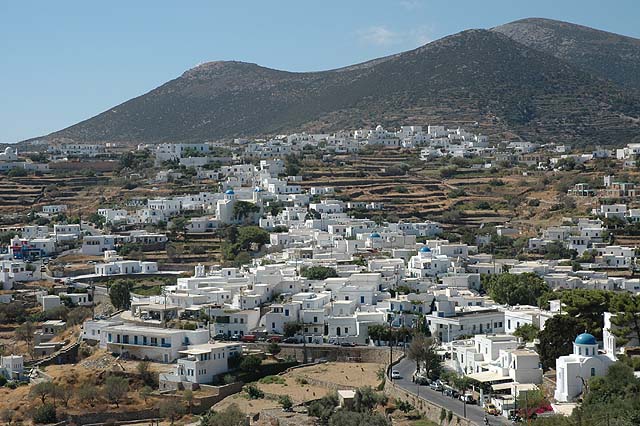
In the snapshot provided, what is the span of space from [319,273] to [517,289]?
7317mm

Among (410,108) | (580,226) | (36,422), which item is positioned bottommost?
(36,422)

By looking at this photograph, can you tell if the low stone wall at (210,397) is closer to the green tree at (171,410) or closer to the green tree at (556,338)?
the green tree at (171,410)

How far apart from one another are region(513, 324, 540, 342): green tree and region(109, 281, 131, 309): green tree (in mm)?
15441

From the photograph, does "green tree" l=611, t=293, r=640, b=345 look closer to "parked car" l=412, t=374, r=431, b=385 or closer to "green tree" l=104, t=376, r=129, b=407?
"parked car" l=412, t=374, r=431, b=385

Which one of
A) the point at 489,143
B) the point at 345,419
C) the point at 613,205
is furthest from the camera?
the point at 489,143

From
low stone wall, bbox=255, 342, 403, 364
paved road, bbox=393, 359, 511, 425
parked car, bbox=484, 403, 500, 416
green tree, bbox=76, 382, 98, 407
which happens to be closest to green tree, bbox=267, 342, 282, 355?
low stone wall, bbox=255, 342, 403, 364

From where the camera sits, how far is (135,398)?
29281 millimetres

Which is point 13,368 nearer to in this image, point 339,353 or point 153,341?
point 153,341

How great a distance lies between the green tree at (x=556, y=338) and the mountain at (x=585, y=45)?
10341 centimetres

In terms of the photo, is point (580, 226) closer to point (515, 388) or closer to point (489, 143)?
point (515, 388)

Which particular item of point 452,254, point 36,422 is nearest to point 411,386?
point 36,422

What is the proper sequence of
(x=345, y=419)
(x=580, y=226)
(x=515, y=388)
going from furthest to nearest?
1. (x=580, y=226)
2. (x=515, y=388)
3. (x=345, y=419)

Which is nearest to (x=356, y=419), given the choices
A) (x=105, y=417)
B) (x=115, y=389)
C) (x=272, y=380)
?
(x=272, y=380)

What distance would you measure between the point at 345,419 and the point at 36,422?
9012 millimetres
